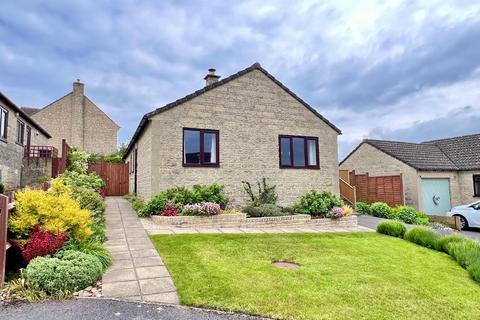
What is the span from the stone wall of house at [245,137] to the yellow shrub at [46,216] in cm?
611

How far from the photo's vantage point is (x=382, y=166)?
22078 mm

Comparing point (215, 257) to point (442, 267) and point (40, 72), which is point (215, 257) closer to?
point (442, 267)

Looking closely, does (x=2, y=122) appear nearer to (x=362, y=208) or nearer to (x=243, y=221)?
(x=243, y=221)

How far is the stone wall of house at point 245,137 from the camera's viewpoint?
41.2ft

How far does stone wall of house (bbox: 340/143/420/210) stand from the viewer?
1970 cm

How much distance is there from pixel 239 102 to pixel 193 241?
7941 millimetres

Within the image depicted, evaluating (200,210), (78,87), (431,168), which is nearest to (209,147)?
(200,210)

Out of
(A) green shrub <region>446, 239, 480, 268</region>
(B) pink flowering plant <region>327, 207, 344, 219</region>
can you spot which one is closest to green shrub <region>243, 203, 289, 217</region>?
(B) pink flowering plant <region>327, 207, 344, 219</region>

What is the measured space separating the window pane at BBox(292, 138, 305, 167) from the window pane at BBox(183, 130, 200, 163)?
16.7 ft

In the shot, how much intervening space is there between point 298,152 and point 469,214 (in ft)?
31.1

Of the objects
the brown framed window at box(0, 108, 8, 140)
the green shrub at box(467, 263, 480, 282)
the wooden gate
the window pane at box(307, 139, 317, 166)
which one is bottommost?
the green shrub at box(467, 263, 480, 282)

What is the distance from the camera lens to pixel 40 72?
11.9 meters

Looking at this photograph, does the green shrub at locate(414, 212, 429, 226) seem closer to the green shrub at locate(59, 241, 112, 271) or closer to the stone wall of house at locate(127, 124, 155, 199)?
the stone wall of house at locate(127, 124, 155, 199)

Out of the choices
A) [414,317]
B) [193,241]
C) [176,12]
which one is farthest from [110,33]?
[414,317]
